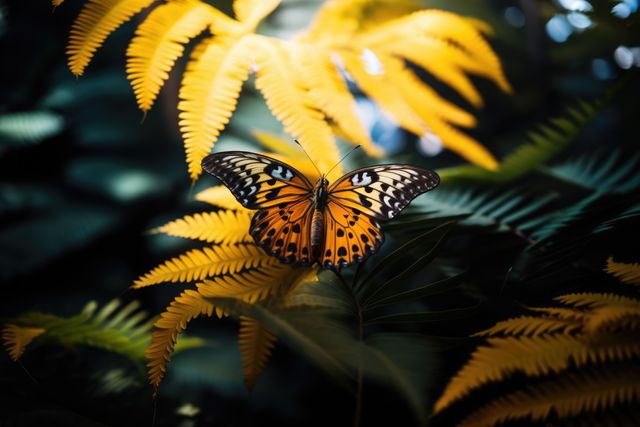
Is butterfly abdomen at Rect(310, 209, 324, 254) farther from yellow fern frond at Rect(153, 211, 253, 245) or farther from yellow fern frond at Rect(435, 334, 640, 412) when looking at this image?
yellow fern frond at Rect(435, 334, 640, 412)

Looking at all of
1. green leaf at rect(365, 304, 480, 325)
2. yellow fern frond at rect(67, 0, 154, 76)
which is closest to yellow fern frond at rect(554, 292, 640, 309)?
green leaf at rect(365, 304, 480, 325)

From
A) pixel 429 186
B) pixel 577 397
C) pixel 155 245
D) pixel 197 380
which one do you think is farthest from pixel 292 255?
pixel 155 245

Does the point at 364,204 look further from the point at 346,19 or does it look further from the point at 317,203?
the point at 346,19

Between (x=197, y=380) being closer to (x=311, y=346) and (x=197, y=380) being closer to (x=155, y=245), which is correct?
(x=155, y=245)

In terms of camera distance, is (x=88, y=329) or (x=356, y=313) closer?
(x=356, y=313)

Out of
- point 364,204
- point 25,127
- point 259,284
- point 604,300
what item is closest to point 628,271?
point 604,300

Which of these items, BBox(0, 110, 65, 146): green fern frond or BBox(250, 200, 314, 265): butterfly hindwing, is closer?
BBox(250, 200, 314, 265): butterfly hindwing

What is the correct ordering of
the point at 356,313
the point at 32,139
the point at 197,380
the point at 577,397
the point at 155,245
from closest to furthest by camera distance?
the point at 577,397 → the point at 356,313 → the point at 197,380 → the point at 155,245 → the point at 32,139
